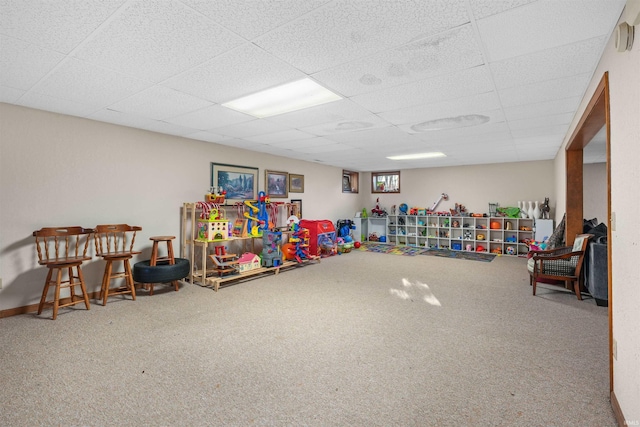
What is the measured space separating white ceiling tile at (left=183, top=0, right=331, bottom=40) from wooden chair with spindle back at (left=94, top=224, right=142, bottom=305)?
10.7ft

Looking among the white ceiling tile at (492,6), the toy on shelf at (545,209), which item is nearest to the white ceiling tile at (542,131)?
the toy on shelf at (545,209)

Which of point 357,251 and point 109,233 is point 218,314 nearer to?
point 109,233

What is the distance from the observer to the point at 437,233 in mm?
8320

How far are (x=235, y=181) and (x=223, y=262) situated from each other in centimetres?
164

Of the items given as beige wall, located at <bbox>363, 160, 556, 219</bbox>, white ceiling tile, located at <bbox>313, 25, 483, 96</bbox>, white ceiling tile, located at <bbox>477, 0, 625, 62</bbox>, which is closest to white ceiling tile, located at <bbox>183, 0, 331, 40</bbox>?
white ceiling tile, located at <bbox>313, 25, 483, 96</bbox>

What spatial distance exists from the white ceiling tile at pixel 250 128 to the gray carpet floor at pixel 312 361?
238cm

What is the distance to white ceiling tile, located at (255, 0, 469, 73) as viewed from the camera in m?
1.69

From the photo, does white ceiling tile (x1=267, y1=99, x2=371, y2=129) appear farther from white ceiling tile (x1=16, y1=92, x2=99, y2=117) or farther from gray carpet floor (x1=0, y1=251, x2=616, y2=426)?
gray carpet floor (x1=0, y1=251, x2=616, y2=426)

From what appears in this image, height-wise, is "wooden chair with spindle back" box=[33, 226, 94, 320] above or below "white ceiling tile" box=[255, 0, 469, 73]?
below

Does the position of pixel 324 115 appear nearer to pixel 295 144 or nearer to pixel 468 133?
pixel 295 144

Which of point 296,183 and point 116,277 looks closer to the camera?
point 116,277

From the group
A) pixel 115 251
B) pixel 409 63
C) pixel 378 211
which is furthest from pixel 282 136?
pixel 378 211

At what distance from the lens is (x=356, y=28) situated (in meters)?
1.88

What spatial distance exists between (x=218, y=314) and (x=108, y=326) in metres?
1.07
